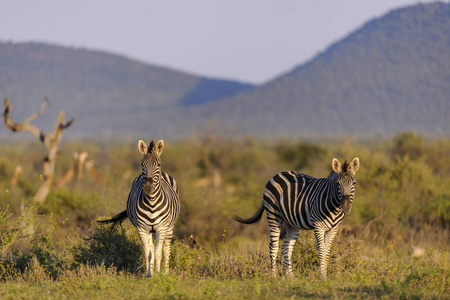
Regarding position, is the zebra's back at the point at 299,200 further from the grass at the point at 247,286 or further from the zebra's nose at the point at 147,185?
the zebra's nose at the point at 147,185

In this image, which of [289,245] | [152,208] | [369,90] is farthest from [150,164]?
[369,90]

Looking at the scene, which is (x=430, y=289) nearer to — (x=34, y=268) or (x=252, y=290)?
(x=252, y=290)

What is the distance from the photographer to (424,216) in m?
15.6

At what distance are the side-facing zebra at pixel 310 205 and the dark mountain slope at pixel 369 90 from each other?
98062mm

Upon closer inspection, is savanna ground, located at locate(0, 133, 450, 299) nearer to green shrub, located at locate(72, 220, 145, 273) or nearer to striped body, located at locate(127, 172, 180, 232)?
green shrub, located at locate(72, 220, 145, 273)

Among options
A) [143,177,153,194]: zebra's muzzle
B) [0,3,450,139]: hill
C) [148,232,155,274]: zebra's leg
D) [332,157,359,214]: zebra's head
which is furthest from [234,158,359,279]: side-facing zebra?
[0,3,450,139]: hill

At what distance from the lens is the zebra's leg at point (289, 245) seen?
31.1ft

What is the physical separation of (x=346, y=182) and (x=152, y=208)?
2.92 meters

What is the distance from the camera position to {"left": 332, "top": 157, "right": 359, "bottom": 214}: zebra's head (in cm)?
834

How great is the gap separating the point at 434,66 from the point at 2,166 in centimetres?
10600

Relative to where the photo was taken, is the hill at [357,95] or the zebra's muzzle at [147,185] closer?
the zebra's muzzle at [147,185]

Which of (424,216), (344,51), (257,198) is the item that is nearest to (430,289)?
(424,216)

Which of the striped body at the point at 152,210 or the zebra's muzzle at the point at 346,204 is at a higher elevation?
the zebra's muzzle at the point at 346,204

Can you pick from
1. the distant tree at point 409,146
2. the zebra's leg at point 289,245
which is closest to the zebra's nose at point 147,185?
the zebra's leg at point 289,245
